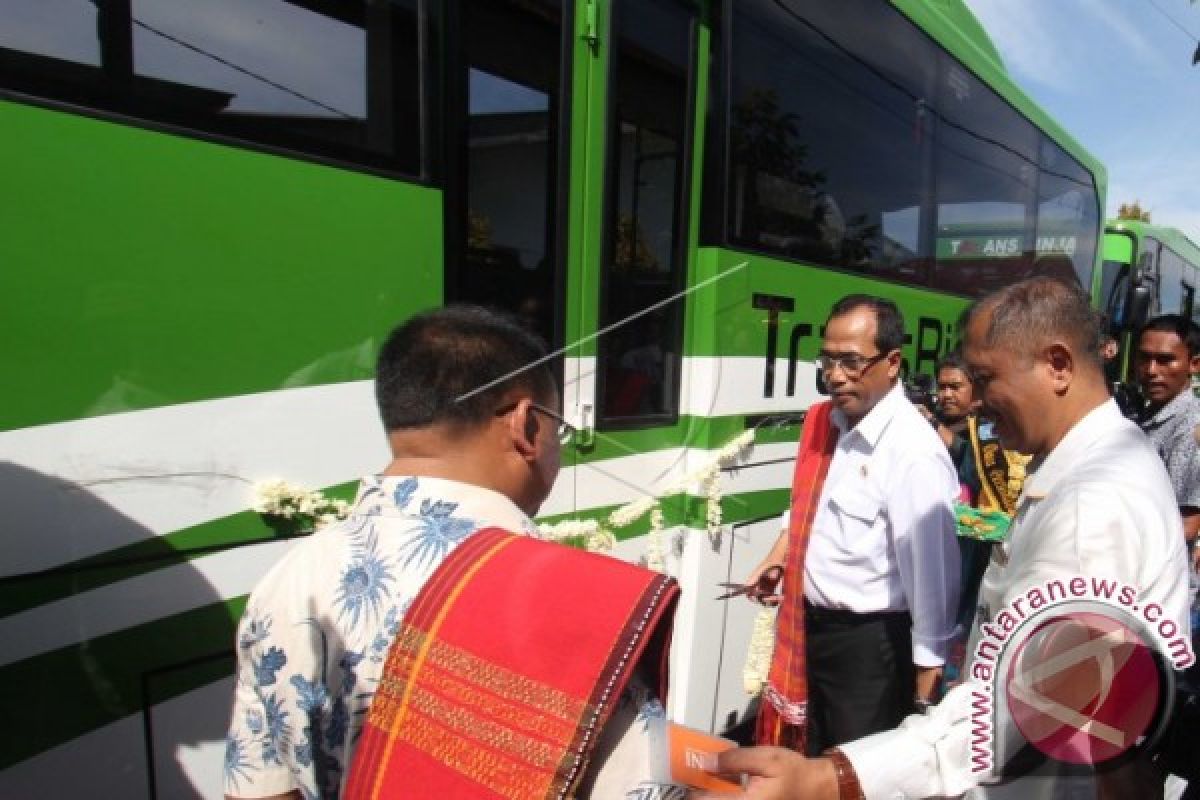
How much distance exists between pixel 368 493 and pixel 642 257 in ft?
6.04

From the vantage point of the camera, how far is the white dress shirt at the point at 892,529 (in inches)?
92.0

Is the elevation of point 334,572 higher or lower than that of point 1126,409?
higher

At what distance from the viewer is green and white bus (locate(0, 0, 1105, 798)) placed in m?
1.44

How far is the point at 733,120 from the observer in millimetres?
3045

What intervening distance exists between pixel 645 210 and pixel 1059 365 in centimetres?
157

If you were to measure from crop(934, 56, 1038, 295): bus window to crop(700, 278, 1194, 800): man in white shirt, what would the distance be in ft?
10.7

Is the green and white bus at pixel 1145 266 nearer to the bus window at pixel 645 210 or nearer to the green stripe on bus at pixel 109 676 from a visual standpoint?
the bus window at pixel 645 210

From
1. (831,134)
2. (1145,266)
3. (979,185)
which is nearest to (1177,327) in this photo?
(979,185)

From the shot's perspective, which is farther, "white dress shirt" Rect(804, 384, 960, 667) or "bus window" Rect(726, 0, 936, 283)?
"bus window" Rect(726, 0, 936, 283)

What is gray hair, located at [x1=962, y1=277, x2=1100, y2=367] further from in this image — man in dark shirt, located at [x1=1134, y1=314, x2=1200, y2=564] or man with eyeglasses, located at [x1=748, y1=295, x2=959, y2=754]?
man in dark shirt, located at [x1=1134, y1=314, x2=1200, y2=564]

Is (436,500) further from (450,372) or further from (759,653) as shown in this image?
(759,653)

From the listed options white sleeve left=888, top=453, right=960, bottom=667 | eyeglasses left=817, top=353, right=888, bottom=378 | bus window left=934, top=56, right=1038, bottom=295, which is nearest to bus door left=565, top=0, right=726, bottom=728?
eyeglasses left=817, top=353, right=888, bottom=378

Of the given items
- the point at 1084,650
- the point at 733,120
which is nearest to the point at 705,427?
the point at 733,120

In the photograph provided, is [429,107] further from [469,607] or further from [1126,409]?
A: [1126,409]
